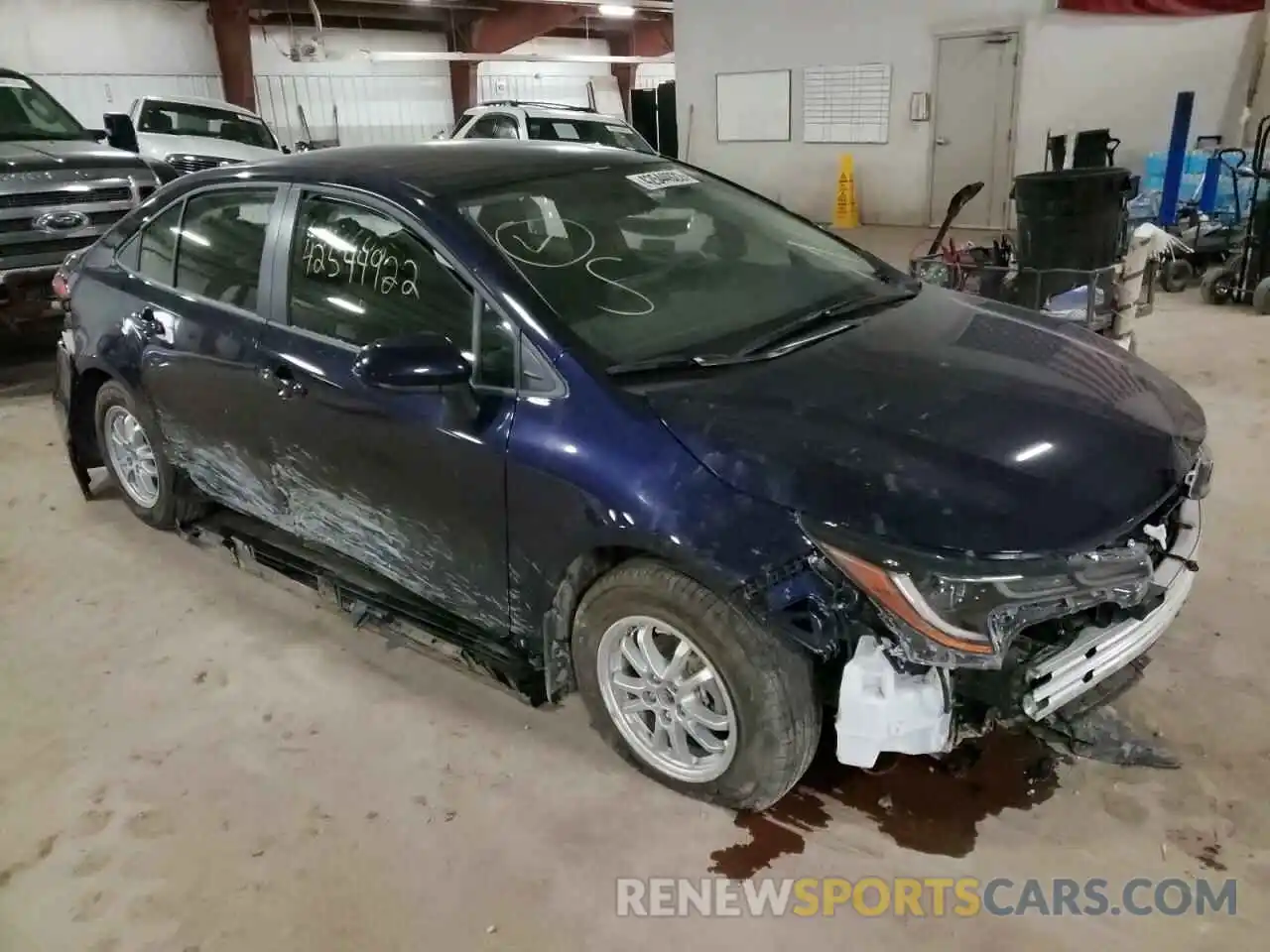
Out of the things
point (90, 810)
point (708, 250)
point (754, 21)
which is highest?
point (754, 21)

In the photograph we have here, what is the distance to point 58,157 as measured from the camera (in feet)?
21.0

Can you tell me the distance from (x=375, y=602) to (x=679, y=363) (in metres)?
1.21

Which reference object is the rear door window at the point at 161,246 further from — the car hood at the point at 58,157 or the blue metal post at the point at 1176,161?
the blue metal post at the point at 1176,161

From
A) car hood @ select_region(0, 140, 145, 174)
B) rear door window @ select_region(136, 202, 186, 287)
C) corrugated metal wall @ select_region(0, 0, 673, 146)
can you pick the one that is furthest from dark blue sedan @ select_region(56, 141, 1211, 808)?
corrugated metal wall @ select_region(0, 0, 673, 146)

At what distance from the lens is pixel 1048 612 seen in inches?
74.0

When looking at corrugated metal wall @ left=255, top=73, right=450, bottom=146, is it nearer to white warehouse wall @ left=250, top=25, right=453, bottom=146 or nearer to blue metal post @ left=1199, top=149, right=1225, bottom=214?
white warehouse wall @ left=250, top=25, right=453, bottom=146

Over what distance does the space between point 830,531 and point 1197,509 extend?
99cm

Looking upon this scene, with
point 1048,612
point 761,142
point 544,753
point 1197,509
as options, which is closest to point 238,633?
point 544,753

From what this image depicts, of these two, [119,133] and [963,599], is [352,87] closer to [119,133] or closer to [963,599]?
[119,133]

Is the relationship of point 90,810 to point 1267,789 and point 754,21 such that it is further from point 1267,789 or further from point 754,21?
point 754,21

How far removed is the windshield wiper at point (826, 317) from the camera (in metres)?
2.39

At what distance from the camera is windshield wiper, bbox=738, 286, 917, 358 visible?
239 cm

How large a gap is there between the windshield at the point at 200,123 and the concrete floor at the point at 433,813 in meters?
8.79

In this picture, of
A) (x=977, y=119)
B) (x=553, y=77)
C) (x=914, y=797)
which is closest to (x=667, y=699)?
(x=914, y=797)
